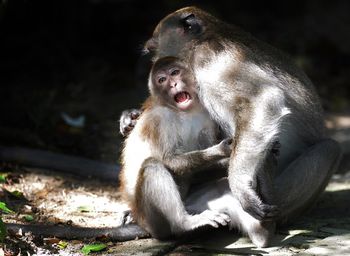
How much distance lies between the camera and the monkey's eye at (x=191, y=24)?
6086mm

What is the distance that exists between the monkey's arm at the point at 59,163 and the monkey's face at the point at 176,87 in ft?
6.32

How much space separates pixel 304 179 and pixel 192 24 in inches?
64.8

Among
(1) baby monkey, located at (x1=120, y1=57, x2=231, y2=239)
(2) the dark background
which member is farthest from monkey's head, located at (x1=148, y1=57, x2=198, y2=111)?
(2) the dark background

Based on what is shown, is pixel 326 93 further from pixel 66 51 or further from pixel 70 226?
pixel 70 226

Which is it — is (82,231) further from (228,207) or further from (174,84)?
(174,84)

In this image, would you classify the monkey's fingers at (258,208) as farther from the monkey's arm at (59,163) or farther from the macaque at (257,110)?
the monkey's arm at (59,163)

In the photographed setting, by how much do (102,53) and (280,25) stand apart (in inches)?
163

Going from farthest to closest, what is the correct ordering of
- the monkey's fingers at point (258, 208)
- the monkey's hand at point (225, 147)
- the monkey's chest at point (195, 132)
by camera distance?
the monkey's chest at point (195, 132)
the monkey's hand at point (225, 147)
the monkey's fingers at point (258, 208)

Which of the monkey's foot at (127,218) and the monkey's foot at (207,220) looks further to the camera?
the monkey's foot at (127,218)

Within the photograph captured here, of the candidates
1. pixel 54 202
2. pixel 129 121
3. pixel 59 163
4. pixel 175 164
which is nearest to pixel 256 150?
pixel 175 164

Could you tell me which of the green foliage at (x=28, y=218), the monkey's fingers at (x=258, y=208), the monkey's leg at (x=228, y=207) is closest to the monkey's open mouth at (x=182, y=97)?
the monkey's leg at (x=228, y=207)

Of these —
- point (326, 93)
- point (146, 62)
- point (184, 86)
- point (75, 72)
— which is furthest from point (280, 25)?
point (184, 86)

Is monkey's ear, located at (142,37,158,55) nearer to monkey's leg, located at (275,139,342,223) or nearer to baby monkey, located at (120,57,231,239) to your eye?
baby monkey, located at (120,57,231,239)

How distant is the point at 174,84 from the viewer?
19.4ft
